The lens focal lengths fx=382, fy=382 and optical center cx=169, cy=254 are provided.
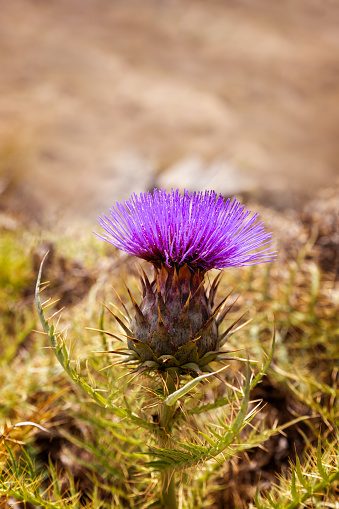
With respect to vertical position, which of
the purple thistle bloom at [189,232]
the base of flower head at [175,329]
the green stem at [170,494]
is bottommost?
the green stem at [170,494]

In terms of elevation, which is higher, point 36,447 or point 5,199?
point 5,199

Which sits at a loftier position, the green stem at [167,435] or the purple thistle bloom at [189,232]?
the purple thistle bloom at [189,232]

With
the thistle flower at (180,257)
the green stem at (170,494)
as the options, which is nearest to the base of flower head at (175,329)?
the thistle flower at (180,257)

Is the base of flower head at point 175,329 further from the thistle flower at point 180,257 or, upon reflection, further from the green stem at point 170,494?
the green stem at point 170,494

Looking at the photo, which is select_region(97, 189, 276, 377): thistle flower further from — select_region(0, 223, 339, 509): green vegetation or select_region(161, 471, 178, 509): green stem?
select_region(161, 471, 178, 509): green stem

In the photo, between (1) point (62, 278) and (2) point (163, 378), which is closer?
(2) point (163, 378)

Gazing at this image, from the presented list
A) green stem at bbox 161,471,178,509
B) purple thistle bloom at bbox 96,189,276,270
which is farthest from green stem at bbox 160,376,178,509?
purple thistle bloom at bbox 96,189,276,270

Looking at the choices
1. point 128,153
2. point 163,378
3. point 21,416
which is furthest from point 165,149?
point 163,378

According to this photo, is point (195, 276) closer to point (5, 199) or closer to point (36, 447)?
point (36, 447)
